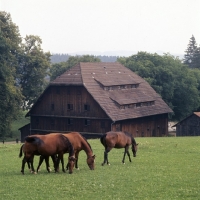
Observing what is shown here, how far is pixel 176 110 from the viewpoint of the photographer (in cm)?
8056

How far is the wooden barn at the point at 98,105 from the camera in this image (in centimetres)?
6128

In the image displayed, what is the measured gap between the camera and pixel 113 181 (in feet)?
56.9

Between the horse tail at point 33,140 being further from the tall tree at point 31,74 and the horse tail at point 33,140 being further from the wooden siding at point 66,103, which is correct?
the tall tree at point 31,74

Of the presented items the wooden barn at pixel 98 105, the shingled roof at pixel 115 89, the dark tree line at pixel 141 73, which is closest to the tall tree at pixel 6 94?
the wooden barn at pixel 98 105

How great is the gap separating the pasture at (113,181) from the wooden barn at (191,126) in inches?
1590

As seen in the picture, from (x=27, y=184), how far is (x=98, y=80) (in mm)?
47570

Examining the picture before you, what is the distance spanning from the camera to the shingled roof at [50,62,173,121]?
202 ft

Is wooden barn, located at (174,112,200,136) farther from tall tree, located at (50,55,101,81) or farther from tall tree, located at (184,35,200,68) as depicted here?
tall tree, located at (184,35,200,68)

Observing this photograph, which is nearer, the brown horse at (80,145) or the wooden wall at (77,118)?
the brown horse at (80,145)

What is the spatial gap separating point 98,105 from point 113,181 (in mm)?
43372

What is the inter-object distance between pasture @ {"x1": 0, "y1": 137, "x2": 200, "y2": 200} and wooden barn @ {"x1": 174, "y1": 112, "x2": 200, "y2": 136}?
40383mm

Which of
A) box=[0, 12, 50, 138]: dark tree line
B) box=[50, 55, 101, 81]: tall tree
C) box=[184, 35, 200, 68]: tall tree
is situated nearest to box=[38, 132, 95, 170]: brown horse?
box=[0, 12, 50, 138]: dark tree line

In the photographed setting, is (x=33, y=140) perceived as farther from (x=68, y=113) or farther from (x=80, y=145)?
(x=68, y=113)

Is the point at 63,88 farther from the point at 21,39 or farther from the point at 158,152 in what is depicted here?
the point at 158,152
